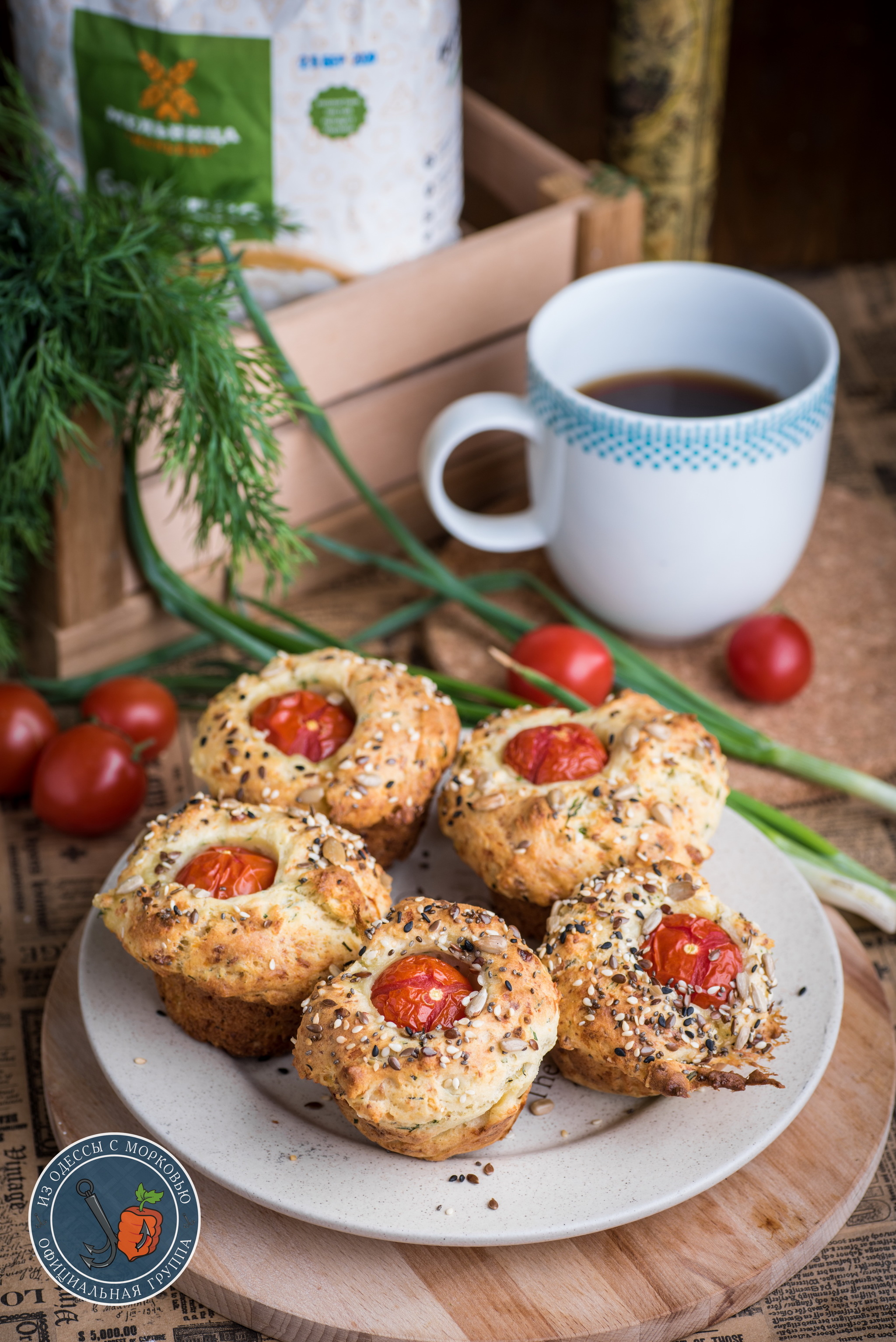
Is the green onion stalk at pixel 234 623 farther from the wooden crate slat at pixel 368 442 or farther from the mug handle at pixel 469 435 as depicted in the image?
the mug handle at pixel 469 435

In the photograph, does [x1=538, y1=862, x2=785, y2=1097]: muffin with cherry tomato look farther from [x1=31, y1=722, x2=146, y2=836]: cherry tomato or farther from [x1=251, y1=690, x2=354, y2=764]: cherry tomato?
[x1=31, y1=722, x2=146, y2=836]: cherry tomato

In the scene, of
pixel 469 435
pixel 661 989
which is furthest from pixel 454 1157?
pixel 469 435

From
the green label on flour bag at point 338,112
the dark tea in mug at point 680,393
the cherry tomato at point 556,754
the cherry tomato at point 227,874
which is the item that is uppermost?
the green label on flour bag at point 338,112

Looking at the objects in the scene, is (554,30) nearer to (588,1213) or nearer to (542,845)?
(542,845)

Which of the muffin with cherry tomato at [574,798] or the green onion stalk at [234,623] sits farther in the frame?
the green onion stalk at [234,623]

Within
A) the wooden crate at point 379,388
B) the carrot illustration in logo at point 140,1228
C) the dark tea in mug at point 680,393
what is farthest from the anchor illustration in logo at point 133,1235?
the dark tea in mug at point 680,393

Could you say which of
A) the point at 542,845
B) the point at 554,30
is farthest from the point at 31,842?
the point at 554,30

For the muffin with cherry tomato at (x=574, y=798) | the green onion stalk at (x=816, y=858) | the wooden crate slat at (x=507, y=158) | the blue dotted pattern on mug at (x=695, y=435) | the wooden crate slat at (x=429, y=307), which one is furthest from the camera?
the wooden crate slat at (x=507, y=158)
